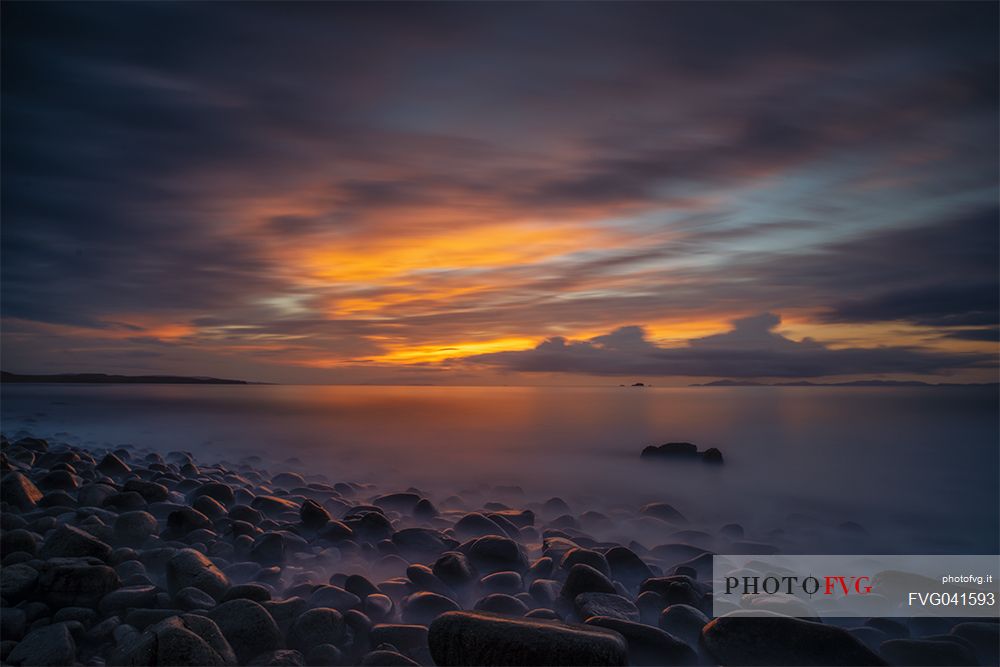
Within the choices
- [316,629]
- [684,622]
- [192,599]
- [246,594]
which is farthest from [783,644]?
[192,599]

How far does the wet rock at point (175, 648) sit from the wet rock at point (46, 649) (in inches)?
17.7

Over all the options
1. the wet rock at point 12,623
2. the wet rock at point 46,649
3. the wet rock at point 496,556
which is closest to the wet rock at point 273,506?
the wet rock at point 496,556

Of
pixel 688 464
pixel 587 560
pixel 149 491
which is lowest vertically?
pixel 688 464

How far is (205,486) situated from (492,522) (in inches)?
189

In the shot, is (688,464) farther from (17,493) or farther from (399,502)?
(17,493)

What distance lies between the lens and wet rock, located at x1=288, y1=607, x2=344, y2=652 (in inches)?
162

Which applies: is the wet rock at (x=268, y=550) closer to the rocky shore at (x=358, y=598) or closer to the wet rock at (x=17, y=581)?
the rocky shore at (x=358, y=598)

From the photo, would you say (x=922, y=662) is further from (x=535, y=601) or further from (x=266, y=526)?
(x=266, y=526)

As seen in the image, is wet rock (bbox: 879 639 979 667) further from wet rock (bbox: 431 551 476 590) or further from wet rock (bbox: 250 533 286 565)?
wet rock (bbox: 250 533 286 565)

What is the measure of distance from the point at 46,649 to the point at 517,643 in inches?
132

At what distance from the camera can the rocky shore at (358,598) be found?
3615 mm

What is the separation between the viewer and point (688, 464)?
1581cm

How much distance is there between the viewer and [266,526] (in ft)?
24.3

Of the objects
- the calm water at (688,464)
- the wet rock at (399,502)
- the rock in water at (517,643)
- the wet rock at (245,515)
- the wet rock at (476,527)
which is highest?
the rock in water at (517,643)
